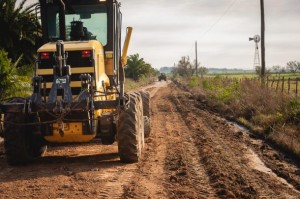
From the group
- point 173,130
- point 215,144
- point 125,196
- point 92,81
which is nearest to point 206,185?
point 125,196

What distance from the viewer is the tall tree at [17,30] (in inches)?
843

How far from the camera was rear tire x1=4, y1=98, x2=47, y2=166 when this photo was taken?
7879 mm

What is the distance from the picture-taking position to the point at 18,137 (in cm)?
791

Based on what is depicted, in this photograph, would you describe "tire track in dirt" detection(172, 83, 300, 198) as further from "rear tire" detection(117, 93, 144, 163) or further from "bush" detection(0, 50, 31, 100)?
"bush" detection(0, 50, 31, 100)

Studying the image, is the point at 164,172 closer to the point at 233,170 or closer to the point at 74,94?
the point at 233,170

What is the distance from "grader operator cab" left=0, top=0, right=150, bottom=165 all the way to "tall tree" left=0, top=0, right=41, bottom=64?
12826 mm

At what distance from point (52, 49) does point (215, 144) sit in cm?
473

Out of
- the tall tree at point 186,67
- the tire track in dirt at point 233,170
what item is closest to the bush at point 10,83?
the tire track in dirt at point 233,170

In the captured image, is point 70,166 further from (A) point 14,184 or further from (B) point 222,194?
Answer: (B) point 222,194

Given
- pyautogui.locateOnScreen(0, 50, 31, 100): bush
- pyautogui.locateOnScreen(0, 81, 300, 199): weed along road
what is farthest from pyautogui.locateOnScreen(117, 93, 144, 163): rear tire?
pyautogui.locateOnScreen(0, 50, 31, 100): bush

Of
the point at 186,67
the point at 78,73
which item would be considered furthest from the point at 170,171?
the point at 186,67

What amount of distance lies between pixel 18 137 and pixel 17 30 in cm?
1494

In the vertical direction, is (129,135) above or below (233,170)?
above

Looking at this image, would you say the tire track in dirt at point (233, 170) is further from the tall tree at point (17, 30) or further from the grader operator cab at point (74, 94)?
the tall tree at point (17, 30)
